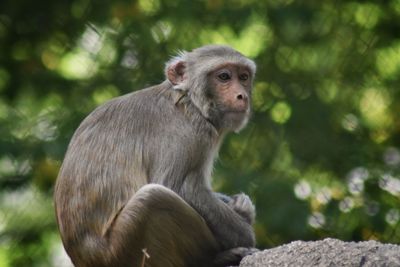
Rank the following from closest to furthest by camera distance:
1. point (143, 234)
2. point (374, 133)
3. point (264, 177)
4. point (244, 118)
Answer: point (143, 234), point (244, 118), point (264, 177), point (374, 133)

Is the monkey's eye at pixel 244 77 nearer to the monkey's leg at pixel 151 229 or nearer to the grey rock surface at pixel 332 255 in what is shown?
the monkey's leg at pixel 151 229

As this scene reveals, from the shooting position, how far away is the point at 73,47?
14938 millimetres

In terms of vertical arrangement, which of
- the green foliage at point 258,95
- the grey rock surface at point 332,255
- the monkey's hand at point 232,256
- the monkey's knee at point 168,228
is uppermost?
the grey rock surface at point 332,255

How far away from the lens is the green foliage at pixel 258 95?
45.4 ft

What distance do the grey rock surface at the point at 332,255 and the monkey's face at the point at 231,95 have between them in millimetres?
1451

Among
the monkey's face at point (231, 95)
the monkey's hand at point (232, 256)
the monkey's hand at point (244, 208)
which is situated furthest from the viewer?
the monkey's face at point (231, 95)

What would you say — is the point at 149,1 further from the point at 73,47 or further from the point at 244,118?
the point at 244,118

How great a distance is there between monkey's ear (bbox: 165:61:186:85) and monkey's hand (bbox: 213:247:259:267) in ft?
4.70

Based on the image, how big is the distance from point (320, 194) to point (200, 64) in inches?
182

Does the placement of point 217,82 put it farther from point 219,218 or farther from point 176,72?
point 219,218

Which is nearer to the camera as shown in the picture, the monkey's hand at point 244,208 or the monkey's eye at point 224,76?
the monkey's hand at point 244,208

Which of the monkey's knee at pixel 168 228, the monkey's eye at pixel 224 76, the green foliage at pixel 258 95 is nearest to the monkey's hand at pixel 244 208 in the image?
the monkey's knee at pixel 168 228

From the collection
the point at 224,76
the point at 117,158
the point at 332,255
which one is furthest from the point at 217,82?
the point at 332,255

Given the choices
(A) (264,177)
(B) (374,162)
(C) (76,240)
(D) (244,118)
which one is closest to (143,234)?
(C) (76,240)
